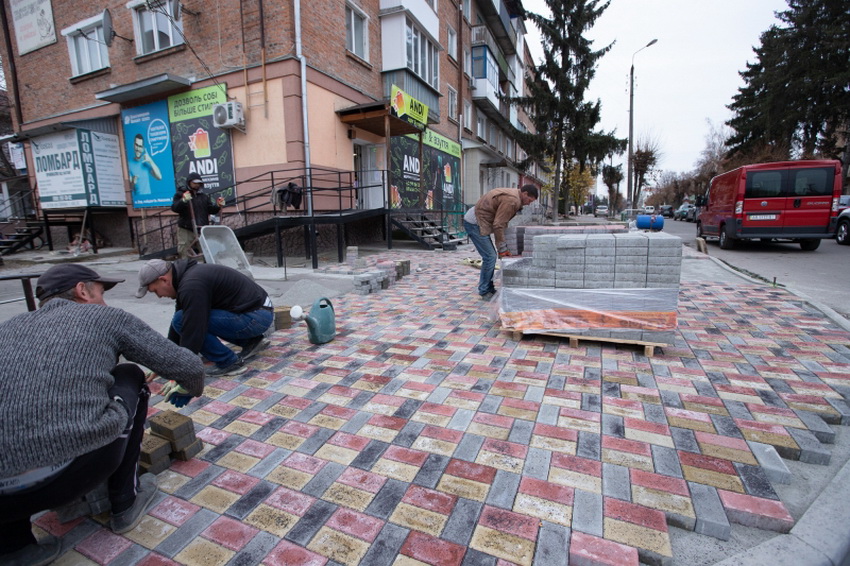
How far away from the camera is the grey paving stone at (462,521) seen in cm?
170

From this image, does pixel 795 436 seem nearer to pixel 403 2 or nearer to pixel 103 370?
pixel 103 370

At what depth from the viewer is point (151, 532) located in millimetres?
1806

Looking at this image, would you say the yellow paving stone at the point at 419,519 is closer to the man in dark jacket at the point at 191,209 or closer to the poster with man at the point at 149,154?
the man in dark jacket at the point at 191,209

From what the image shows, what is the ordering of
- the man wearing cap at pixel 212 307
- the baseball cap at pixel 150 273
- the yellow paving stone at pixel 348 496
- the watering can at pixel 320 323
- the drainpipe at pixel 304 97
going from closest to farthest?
the yellow paving stone at pixel 348 496, the baseball cap at pixel 150 273, the man wearing cap at pixel 212 307, the watering can at pixel 320 323, the drainpipe at pixel 304 97

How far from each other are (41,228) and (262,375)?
52.4ft

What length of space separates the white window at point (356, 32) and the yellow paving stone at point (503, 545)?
494 inches

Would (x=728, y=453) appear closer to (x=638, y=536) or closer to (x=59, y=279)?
(x=638, y=536)

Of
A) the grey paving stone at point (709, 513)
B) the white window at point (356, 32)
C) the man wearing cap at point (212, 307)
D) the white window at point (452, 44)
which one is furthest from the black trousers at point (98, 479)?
the white window at point (452, 44)

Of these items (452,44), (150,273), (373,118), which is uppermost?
(452,44)

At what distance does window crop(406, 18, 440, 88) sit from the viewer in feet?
44.8

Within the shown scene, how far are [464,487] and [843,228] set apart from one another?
16.2m

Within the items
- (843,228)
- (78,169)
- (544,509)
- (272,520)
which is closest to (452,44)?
(78,169)

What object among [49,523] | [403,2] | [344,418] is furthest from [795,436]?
[403,2]

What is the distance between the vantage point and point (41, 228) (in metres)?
14.0
